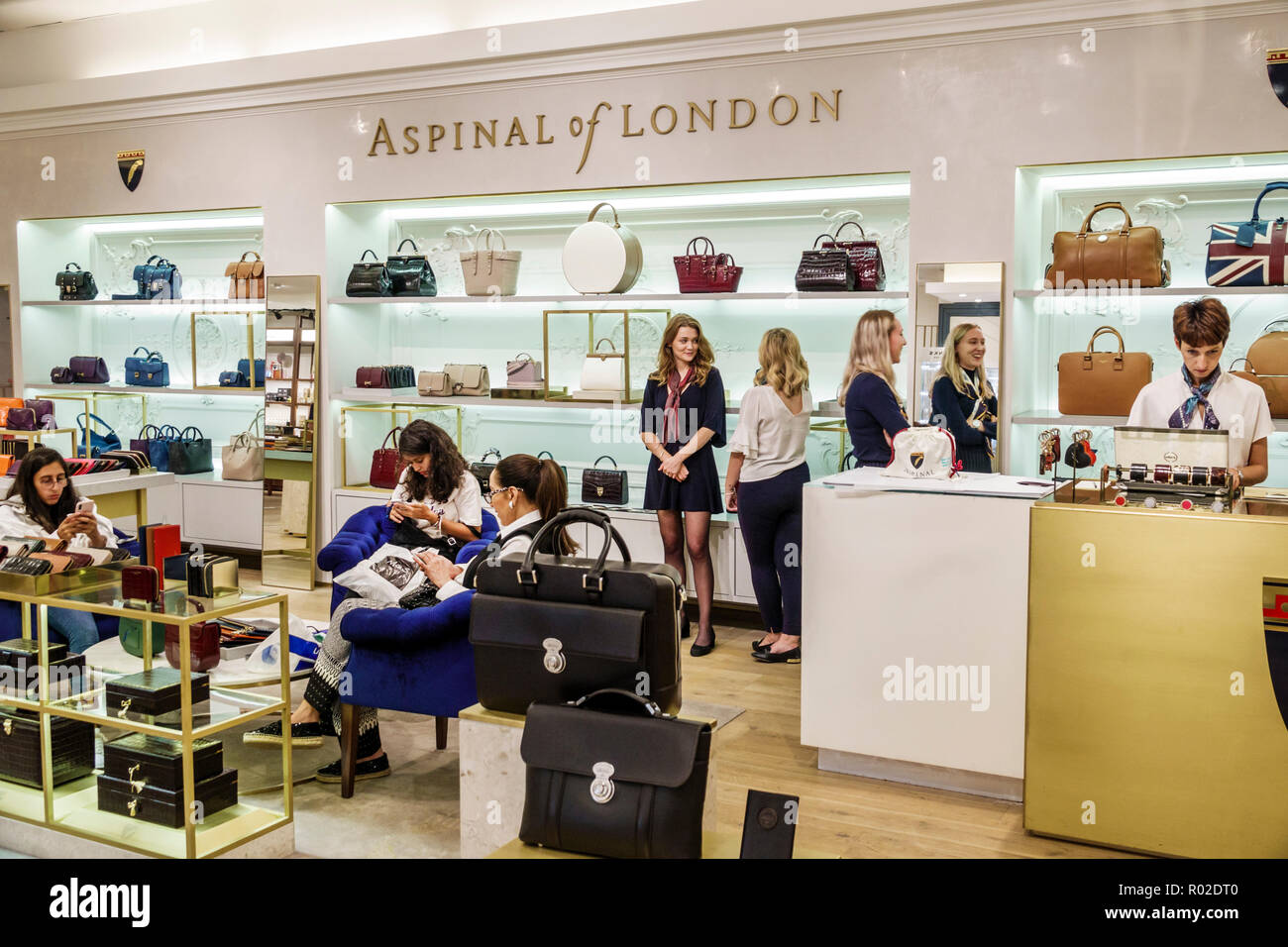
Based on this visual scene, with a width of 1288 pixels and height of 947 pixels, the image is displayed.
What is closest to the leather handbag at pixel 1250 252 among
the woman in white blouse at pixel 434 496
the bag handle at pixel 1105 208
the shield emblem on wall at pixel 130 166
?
the bag handle at pixel 1105 208

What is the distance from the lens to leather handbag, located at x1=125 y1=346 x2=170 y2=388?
841 cm

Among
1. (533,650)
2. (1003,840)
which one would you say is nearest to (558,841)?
(533,650)

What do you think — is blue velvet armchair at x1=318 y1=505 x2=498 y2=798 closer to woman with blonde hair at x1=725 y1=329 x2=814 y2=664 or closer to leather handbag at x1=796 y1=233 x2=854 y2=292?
woman with blonde hair at x1=725 y1=329 x2=814 y2=664

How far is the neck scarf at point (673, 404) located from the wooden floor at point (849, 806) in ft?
4.83

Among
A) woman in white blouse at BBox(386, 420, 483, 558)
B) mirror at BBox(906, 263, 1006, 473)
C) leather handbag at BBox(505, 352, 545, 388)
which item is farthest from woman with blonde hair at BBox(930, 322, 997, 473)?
leather handbag at BBox(505, 352, 545, 388)

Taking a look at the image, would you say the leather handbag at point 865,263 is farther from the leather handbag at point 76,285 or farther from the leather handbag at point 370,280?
the leather handbag at point 76,285

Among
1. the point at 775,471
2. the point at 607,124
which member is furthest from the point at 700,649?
the point at 607,124

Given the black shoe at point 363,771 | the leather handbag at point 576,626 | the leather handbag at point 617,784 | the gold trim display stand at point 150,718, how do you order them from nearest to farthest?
the leather handbag at point 617,784 < the leather handbag at point 576,626 < the gold trim display stand at point 150,718 < the black shoe at point 363,771

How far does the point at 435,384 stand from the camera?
7062mm

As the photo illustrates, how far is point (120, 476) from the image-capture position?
592 cm

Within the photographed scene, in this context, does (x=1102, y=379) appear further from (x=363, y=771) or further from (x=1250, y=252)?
(x=363, y=771)

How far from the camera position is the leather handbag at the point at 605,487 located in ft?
21.7

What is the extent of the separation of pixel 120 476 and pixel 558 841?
4503 mm

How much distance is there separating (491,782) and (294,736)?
5.71 ft
